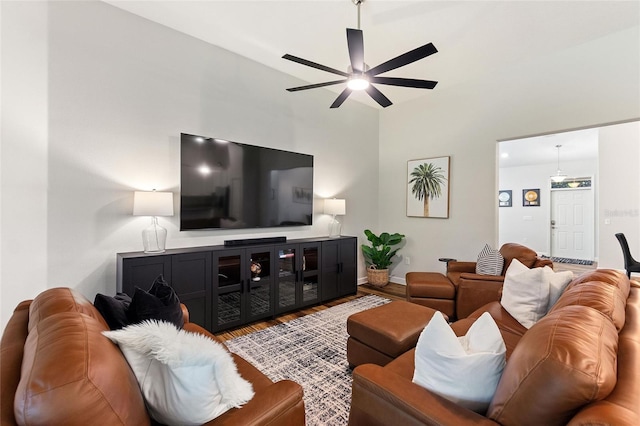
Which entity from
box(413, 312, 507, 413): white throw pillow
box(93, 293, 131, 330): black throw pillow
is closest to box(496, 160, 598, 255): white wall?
box(413, 312, 507, 413): white throw pillow

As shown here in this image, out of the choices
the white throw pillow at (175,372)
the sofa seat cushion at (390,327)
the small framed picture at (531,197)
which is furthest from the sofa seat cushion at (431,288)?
the small framed picture at (531,197)

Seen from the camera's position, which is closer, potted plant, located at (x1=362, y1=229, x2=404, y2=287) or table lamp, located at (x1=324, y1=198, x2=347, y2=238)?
table lamp, located at (x1=324, y1=198, x2=347, y2=238)

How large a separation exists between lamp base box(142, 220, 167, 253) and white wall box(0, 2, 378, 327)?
3.6 inches

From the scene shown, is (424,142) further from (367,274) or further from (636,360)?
(636,360)

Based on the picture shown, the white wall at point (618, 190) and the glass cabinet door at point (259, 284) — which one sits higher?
the white wall at point (618, 190)

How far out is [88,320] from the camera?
978mm

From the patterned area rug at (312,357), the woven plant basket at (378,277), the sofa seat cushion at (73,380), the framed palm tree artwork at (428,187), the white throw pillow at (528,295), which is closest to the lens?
the sofa seat cushion at (73,380)

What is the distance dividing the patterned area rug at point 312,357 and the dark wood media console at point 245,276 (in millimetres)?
304

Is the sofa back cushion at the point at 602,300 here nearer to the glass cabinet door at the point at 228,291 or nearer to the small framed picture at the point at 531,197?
the glass cabinet door at the point at 228,291

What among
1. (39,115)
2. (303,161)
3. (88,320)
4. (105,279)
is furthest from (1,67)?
(303,161)

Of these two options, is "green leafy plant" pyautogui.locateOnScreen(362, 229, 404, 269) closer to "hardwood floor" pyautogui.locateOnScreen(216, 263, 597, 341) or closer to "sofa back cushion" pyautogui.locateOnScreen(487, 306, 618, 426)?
"hardwood floor" pyautogui.locateOnScreen(216, 263, 597, 341)

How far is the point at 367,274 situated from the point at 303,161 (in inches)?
89.6

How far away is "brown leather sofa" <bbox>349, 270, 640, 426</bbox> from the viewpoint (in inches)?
31.2

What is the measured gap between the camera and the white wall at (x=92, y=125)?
7.60 ft
